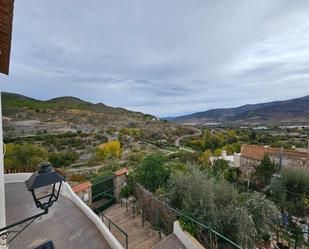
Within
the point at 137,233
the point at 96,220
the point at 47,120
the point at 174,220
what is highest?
the point at 47,120

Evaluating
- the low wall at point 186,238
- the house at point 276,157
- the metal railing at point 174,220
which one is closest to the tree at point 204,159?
the house at point 276,157

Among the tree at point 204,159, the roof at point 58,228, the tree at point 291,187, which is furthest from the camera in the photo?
the tree at point 204,159

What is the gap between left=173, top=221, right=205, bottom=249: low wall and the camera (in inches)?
192

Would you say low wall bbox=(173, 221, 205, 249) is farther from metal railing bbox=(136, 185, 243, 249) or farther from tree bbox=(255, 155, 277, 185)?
tree bbox=(255, 155, 277, 185)

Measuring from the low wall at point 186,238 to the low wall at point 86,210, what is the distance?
205 centimetres

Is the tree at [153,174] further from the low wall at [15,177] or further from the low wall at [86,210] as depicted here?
the low wall at [15,177]

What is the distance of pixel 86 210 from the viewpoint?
5.45m

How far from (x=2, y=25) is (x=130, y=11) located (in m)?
8.28

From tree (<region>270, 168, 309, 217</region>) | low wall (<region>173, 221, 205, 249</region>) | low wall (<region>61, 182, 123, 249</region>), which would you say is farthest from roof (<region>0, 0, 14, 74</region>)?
tree (<region>270, 168, 309, 217</region>)

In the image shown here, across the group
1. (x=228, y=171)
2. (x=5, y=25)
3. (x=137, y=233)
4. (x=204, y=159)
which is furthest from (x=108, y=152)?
(x=5, y=25)

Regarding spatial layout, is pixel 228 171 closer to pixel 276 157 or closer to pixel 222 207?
pixel 276 157

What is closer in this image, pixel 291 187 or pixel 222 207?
pixel 222 207

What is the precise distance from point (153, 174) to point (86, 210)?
4717 mm

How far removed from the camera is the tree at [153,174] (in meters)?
9.64
